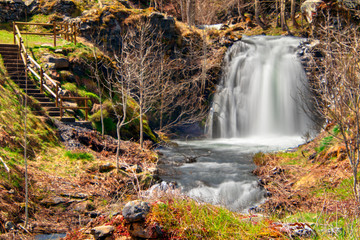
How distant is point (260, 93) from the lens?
24109 mm

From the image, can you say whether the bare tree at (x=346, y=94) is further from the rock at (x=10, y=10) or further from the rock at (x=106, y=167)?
the rock at (x=10, y=10)

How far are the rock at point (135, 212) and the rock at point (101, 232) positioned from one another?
0.36 meters

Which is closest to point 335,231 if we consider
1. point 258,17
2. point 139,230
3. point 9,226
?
point 139,230

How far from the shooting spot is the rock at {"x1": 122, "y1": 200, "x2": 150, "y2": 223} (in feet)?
15.5

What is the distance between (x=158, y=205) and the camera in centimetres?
492

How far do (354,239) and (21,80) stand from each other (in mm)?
14746

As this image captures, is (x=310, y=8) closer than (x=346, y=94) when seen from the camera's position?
No

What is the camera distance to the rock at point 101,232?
4.80 m

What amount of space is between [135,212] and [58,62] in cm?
Answer: 1497

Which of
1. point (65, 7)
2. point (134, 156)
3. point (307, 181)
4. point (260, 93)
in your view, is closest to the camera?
point (307, 181)

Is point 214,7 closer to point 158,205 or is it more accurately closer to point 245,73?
point 245,73

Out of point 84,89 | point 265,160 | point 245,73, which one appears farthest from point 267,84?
point 84,89

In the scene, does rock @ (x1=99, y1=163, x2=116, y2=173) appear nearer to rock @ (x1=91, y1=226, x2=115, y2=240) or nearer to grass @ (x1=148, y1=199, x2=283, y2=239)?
rock @ (x1=91, y1=226, x2=115, y2=240)

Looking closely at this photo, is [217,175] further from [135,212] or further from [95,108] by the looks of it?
[135,212]
